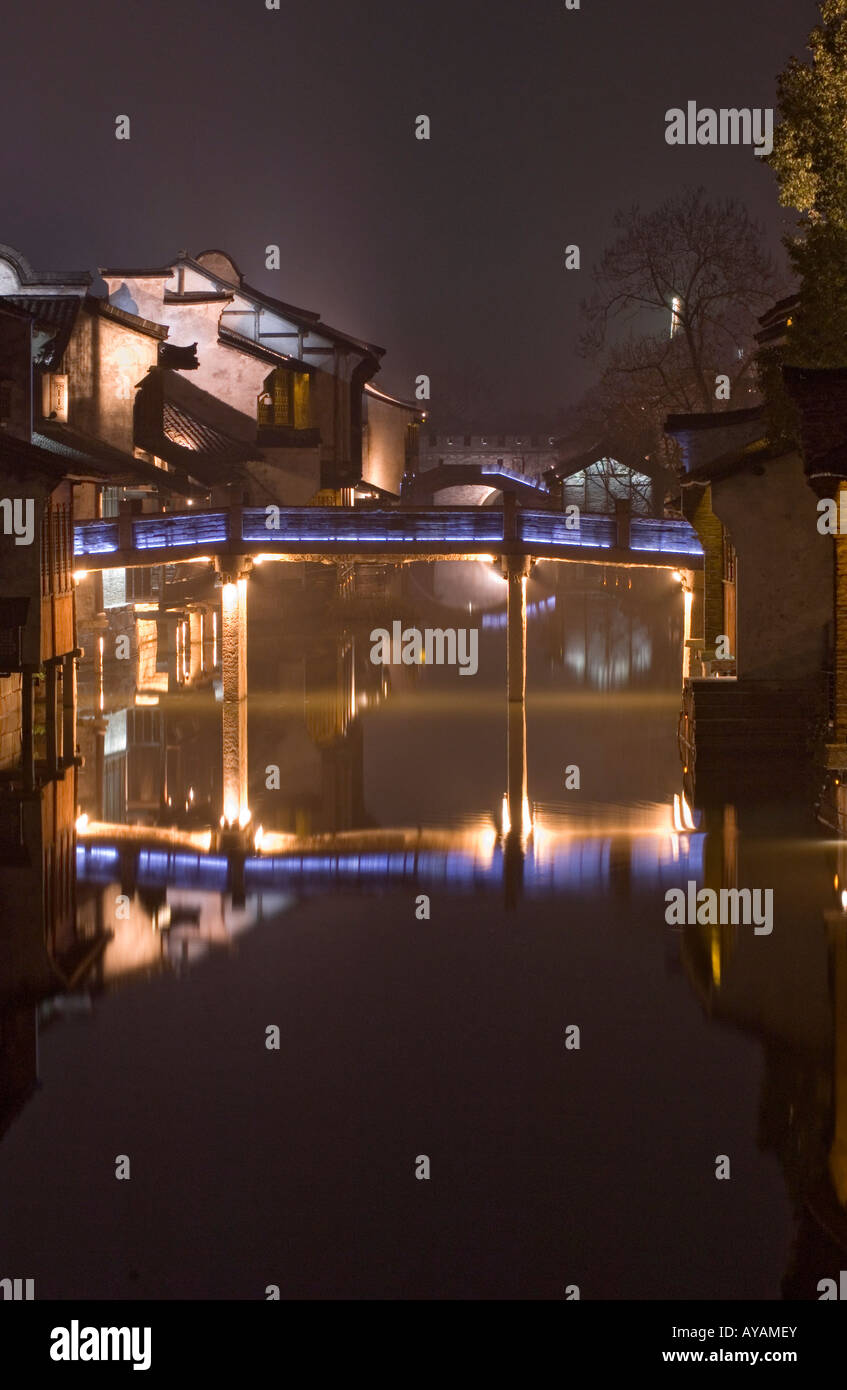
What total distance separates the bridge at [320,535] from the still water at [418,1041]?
978 centimetres

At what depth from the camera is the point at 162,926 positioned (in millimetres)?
19766

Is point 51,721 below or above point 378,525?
below

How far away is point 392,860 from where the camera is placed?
24312 mm

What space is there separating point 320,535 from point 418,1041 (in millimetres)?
28857

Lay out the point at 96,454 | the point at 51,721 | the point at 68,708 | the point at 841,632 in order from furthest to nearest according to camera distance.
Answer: the point at 96,454 < the point at 68,708 < the point at 51,721 < the point at 841,632

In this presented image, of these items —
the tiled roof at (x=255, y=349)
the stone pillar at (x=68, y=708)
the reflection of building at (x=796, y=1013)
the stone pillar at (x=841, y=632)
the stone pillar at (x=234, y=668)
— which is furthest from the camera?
the tiled roof at (x=255, y=349)

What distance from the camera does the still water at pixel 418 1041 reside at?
9828 millimetres

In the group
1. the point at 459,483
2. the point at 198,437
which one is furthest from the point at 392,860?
the point at 459,483

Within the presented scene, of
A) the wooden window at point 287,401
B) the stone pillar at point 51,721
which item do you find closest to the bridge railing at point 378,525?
the stone pillar at point 51,721

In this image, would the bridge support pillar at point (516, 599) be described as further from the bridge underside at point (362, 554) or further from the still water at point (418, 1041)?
the still water at point (418, 1041)

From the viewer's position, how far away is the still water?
9828mm

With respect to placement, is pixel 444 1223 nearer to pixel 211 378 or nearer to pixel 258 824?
pixel 258 824

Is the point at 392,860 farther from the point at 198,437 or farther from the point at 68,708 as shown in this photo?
the point at 198,437
